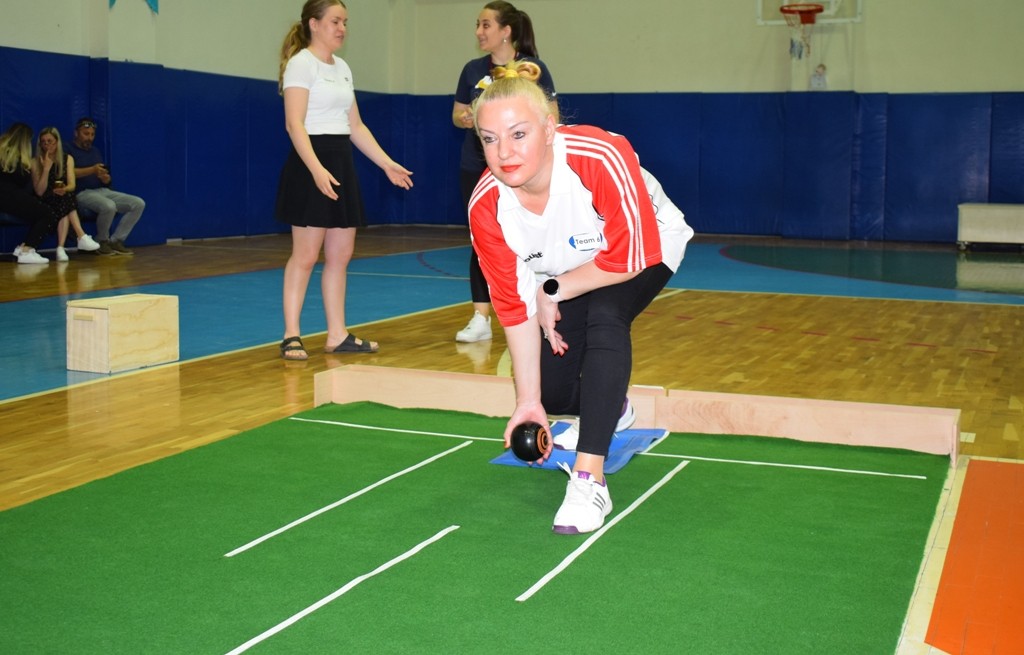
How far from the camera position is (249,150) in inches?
449

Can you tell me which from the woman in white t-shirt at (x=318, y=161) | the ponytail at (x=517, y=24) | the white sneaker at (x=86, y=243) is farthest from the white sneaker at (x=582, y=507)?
the white sneaker at (x=86, y=243)

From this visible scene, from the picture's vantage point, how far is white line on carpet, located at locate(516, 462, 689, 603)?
6.51 ft

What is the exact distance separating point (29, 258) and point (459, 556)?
6.96 m

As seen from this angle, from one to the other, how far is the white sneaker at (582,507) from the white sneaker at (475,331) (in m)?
2.52

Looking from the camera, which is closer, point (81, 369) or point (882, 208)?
point (81, 369)

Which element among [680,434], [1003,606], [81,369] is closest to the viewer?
[1003,606]

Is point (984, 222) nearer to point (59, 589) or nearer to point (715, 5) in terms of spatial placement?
point (715, 5)

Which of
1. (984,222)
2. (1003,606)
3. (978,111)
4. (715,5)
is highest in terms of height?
(715,5)

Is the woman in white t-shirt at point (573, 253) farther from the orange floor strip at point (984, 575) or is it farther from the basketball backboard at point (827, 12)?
the basketball backboard at point (827, 12)

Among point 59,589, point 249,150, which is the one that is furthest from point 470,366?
point 249,150

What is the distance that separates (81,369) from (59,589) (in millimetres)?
2301

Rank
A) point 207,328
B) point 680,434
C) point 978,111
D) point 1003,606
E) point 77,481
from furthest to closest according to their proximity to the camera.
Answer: point 978,111, point 207,328, point 680,434, point 77,481, point 1003,606

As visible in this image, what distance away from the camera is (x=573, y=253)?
2.45 metres

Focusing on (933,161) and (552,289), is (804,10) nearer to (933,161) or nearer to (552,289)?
(933,161)
